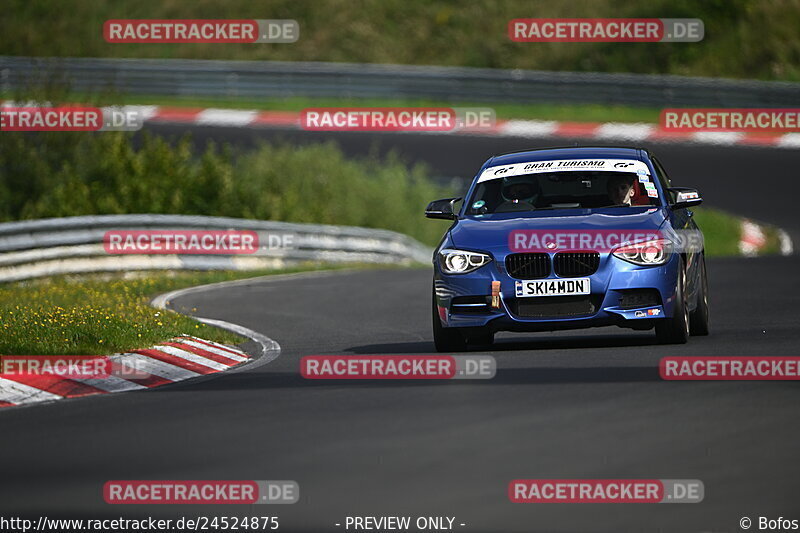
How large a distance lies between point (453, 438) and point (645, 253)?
3950mm

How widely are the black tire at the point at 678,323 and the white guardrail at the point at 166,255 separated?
12.6 m

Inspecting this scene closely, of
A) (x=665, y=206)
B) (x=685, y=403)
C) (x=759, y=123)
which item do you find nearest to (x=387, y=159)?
(x=759, y=123)

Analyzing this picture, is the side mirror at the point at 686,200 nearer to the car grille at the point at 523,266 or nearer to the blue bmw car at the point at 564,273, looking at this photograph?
the blue bmw car at the point at 564,273

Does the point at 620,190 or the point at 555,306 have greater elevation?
the point at 620,190

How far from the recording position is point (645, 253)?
12.3 metres

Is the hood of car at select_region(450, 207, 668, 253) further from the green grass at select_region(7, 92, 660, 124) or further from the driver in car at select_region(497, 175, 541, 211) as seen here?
the green grass at select_region(7, 92, 660, 124)

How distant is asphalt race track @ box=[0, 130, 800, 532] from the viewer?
7.28 metres

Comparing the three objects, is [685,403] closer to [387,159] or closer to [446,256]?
[446,256]

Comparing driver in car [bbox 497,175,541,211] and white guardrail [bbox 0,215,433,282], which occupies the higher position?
driver in car [bbox 497,175,541,211]

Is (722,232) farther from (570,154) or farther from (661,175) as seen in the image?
(570,154)

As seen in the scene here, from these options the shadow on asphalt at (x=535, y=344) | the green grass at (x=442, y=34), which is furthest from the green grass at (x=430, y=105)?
the shadow on asphalt at (x=535, y=344)

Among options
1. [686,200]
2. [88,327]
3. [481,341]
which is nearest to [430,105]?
[481,341]

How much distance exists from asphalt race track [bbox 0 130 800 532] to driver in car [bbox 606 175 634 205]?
1130 mm

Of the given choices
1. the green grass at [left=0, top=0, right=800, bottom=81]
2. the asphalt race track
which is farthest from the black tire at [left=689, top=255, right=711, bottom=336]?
the green grass at [left=0, top=0, right=800, bottom=81]
